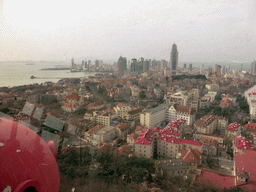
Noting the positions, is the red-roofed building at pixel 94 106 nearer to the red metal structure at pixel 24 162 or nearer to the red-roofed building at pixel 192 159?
the red-roofed building at pixel 192 159

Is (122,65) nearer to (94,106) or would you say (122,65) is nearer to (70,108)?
(94,106)

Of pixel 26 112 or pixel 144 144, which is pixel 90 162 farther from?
pixel 26 112

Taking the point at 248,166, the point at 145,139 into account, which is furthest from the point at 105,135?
the point at 248,166

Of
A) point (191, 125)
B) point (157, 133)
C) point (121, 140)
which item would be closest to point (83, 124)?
point (121, 140)

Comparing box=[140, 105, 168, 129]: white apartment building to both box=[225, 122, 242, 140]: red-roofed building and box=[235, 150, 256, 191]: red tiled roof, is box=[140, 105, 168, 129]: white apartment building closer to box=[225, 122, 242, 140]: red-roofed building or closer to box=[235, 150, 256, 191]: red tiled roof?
box=[225, 122, 242, 140]: red-roofed building

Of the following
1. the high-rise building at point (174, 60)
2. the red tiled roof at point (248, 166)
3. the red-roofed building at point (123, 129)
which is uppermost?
the high-rise building at point (174, 60)

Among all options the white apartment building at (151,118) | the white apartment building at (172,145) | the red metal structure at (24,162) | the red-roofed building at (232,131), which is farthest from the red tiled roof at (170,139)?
the red metal structure at (24,162)

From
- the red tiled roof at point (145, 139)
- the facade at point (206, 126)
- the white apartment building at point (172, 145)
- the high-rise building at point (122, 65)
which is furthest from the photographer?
the high-rise building at point (122, 65)

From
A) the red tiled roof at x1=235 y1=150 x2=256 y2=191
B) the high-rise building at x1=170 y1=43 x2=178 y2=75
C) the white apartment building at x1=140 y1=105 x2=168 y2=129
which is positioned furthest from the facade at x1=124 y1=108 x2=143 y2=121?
the high-rise building at x1=170 y1=43 x2=178 y2=75
